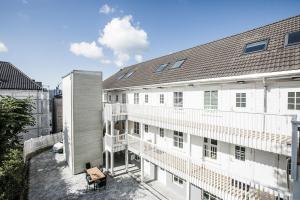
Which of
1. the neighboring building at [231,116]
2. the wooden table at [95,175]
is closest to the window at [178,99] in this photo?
the neighboring building at [231,116]

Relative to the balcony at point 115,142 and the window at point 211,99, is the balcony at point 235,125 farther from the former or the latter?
the balcony at point 115,142

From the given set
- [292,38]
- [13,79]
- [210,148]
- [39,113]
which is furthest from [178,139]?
[13,79]

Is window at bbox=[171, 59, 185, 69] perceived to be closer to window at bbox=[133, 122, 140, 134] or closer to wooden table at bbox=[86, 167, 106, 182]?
window at bbox=[133, 122, 140, 134]

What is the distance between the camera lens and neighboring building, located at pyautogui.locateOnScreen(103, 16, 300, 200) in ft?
25.1

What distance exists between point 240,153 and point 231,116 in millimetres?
2381

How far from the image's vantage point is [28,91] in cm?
2520

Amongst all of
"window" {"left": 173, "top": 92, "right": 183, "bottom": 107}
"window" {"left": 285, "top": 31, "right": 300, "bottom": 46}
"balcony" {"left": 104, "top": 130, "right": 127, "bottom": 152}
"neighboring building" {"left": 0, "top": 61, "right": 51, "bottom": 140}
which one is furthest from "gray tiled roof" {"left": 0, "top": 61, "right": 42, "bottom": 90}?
"window" {"left": 285, "top": 31, "right": 300, "bottom": 46}

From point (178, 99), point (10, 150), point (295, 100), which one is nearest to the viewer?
point (295, 100)

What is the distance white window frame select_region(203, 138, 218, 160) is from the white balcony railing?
1.29 meters

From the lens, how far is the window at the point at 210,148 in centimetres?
1091

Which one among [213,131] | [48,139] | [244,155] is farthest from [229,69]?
[48,139]

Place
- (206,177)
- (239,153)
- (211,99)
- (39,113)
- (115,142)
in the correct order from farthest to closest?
1. (39,113)
2. (115,142)
3. (211,99)
4. (239,153)
5. (206,177)

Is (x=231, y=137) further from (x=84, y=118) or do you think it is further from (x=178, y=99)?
(x=84, y=118)

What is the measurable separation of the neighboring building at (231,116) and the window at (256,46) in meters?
0.07
